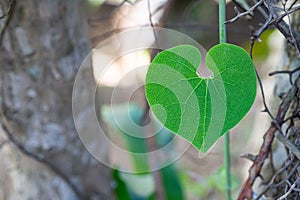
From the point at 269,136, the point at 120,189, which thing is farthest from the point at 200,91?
the point at 120,189

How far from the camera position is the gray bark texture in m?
0.61

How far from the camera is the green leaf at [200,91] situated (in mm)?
297

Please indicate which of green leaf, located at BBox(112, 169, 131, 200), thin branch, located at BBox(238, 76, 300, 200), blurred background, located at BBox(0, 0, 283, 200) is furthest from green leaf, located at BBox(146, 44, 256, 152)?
green leaf, located at BBox(112, 169, 131, 200)

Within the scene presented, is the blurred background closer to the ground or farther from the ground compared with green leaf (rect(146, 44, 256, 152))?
closer to the ground

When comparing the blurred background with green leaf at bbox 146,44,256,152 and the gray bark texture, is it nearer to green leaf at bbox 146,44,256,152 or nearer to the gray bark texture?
the gray bark texture

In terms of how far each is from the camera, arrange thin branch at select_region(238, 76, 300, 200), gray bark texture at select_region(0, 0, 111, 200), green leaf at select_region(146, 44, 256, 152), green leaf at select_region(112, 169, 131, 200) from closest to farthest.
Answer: green leaf at select_region(146, 44, 256, 152) → thin branch at select_region(238, 76, 300, 200) → gray bark texture at select_region(0, 0, 111, 200) → green leaf at select_region(112, 169, 131, 200)

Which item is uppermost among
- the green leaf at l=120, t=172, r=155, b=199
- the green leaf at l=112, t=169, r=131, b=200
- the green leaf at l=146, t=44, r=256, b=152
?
the green leaf at l=146, t=44, r=256, b=152

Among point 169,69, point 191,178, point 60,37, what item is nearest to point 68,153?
point 60,37

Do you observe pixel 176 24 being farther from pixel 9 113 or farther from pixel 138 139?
pixel 9 113

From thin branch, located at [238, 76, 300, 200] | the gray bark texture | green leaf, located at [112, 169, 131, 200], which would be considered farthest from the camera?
green leaf, located at [112, 169, 131, 200]

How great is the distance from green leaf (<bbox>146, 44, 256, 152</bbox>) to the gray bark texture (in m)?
0.32

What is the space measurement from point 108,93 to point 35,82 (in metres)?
0.62

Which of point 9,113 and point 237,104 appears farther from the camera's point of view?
point 9,113

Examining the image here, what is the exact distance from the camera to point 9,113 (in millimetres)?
646
